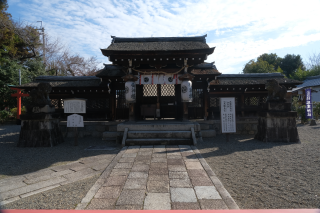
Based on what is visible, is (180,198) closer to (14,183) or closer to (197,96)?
(14,183)

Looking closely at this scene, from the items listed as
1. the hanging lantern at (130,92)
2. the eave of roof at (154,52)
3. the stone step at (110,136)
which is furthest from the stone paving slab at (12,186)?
the eave of roof at (154,52)

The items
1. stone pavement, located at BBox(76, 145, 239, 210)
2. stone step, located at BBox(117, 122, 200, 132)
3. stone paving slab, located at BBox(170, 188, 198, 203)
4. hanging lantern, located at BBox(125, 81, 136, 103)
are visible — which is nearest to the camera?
stone pavement, located at BBox(76, 145, 239, 210)

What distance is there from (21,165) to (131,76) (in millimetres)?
5187

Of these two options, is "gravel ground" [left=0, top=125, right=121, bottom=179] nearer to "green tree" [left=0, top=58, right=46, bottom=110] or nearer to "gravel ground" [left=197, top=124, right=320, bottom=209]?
"gravel ground" [left=197, top=124, right=320, bottom=209]

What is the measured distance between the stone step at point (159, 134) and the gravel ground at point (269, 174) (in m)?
1.04

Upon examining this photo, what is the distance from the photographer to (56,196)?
2904 millimetres

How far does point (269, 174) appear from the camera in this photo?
12.4 ft

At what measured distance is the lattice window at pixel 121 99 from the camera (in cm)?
1049

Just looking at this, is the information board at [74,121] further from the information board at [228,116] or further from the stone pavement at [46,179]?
the information board at [228,116]

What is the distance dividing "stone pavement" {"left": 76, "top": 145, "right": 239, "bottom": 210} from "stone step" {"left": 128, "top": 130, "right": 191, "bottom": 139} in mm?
2094

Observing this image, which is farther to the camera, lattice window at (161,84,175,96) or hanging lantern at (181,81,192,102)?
lattice window at (161,84,175,96)

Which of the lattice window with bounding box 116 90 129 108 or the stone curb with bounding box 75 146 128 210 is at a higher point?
the lattice window with bounding box 116 90 129 108

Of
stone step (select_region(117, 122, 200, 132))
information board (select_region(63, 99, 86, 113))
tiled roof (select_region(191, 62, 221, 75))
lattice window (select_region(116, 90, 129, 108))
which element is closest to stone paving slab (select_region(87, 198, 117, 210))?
stone step (select_region(117, 122, 200, 132))

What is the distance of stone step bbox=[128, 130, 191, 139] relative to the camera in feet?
23.2
